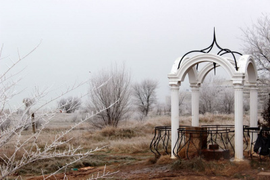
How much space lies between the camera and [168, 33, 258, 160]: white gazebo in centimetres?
966

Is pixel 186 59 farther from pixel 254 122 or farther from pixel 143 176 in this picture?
pixel 143 176

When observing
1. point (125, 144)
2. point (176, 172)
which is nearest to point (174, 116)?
point (176, 172)

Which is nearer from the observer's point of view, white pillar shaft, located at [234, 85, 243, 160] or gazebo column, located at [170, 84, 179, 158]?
white pillar shaft, located at [234, 85, 243, 160]

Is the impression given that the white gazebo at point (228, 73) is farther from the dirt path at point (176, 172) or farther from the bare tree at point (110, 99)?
the bare tree at point (110, 99)

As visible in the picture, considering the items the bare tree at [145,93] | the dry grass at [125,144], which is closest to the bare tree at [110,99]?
the dry grass at [125,144]

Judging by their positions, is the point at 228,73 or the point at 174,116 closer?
the point at 228,73

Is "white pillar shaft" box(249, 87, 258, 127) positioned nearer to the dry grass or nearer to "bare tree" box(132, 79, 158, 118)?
the dry grass

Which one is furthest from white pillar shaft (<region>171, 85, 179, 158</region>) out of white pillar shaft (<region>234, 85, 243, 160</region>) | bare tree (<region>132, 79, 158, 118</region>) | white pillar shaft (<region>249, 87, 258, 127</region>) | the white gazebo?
bare tree (<region>132, 79, 158, 118</region>)

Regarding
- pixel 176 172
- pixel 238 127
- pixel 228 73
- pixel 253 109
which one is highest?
pixel 228 73

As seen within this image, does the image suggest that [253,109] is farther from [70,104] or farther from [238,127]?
[70,104]

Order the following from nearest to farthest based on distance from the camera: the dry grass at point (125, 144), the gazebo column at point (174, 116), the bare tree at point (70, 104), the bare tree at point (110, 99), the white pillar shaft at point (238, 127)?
the bare tree at point (70, 104), the dry grass at point (125, 144), the white pillar shaft at point (238, 127), the gazebo column at point (174, 116), the bare tree at point (110, 99)

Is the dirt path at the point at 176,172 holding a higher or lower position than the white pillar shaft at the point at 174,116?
lower

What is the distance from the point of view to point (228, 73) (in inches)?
388

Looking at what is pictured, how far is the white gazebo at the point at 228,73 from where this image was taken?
9.66m
